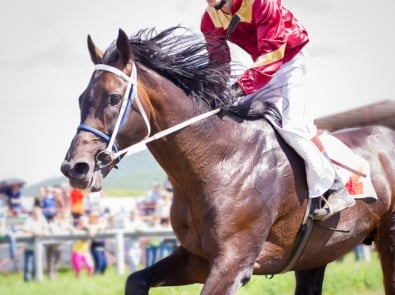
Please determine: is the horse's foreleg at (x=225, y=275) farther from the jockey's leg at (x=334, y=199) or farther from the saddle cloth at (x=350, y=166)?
the saddle cloth at (x=350, y=166)

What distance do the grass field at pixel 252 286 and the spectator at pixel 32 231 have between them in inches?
22.9

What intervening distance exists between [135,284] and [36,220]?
21.9ft

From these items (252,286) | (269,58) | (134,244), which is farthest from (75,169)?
(134,244)

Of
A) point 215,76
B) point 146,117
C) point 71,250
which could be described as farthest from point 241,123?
point 71,250

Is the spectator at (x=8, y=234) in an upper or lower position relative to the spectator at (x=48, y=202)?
lower

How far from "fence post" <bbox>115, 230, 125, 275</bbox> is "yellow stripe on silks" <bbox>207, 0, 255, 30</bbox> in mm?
6933

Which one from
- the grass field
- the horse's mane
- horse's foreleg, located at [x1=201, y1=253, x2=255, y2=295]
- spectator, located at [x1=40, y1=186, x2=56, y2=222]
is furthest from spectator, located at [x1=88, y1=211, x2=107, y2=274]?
horse's foreleg, located at [x1=201, y1=253, x2=255, y2=295]

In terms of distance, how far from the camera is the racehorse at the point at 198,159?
5254 millimetres

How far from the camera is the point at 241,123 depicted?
19.4 feet

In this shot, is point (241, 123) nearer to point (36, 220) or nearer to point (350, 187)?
point (350, 187)

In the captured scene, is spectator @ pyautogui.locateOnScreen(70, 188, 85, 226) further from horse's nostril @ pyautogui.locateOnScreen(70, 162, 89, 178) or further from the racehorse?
horse's nostril @ pyautogui.locateOnScreen(70, 162, 89, 178)

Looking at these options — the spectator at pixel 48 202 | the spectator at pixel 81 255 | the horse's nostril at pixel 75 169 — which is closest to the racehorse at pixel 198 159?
the horse's nostril at pixel 75 169

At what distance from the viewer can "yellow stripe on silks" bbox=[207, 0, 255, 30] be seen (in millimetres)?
5949

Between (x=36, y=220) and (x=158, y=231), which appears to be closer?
(x=36, y=220)
